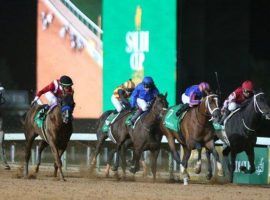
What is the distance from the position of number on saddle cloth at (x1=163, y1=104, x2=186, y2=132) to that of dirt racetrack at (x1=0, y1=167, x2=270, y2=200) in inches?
42.7

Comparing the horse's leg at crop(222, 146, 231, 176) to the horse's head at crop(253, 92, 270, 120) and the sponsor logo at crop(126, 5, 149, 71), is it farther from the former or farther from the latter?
the sponsor logo at crop(126, 5, 149, 71)

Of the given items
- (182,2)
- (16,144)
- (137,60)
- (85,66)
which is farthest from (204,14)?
(16,144)

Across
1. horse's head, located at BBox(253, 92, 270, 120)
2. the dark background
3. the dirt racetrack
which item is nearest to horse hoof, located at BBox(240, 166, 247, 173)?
the dirt racetrack

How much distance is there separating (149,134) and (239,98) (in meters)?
1.89

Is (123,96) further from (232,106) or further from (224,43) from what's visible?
(224,43)

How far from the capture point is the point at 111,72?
895 inches

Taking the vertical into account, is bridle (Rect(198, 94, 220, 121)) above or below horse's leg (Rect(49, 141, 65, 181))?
above

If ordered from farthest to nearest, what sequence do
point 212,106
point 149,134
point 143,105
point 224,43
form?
point 224,43 → point 143,105 → point 149,134 → point 212,106

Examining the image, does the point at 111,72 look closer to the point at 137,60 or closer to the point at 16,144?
the point at 137,60

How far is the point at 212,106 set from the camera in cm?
1591

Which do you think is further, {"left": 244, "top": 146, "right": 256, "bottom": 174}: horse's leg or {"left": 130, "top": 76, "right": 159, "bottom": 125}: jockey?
{"left": 130, "top": 76, "right": 159, "bottom": 125}: jockey

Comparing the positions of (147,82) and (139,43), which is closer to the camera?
(147,82)

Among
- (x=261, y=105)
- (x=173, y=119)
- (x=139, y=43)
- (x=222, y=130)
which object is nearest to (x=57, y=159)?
(x=173, y=119)

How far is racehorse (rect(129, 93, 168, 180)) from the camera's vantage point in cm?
1720
